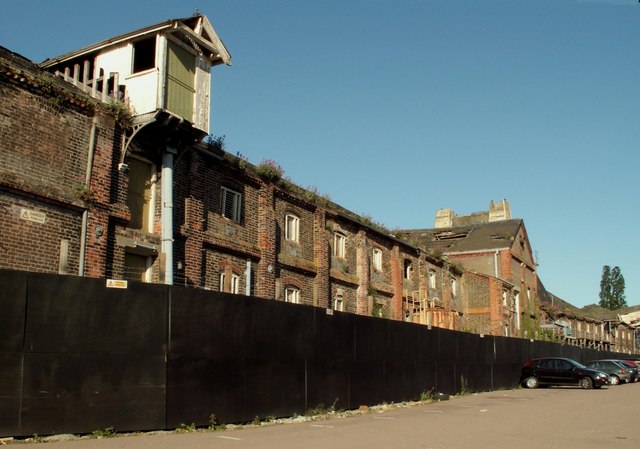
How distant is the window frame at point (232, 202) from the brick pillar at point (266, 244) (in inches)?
41.8

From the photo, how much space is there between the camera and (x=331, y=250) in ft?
87.4

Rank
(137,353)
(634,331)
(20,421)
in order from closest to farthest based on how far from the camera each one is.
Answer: (20,421) → (137,353) → (634,331)

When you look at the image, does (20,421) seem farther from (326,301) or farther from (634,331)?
(634,331)

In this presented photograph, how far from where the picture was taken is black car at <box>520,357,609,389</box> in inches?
1157

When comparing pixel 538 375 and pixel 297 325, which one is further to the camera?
pixel 538 375

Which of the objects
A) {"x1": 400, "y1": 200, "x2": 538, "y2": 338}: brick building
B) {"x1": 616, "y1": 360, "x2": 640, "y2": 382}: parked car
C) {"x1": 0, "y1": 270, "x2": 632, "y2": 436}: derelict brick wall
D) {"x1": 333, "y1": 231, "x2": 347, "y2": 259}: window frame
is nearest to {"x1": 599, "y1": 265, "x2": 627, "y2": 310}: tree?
{"x1": 400, "y1": 200, "x2": 538, "y2": 338}: brick building

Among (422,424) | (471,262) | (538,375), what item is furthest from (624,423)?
(471,262)

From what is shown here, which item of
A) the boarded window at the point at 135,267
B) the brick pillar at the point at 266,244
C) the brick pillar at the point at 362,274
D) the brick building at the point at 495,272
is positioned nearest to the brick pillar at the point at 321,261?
the brick pillar at the point at 362,274

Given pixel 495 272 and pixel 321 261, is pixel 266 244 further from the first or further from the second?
pixel 495 272

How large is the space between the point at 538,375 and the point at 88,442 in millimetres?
24350

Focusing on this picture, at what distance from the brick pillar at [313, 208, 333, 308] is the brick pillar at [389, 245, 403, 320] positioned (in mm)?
6174

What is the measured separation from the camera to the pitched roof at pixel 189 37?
17.2m

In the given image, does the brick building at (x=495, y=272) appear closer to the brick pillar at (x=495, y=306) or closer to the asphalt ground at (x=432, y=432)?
the brick pillar at (x=495, y=306)

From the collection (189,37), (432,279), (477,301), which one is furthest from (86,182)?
(477,301)
